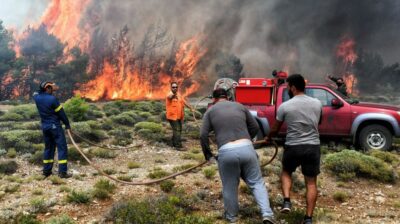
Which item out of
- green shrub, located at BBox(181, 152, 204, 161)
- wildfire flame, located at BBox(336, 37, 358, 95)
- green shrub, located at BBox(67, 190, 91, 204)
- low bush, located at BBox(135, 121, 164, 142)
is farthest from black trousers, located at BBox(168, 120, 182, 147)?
wildfire flame, located at BBox(336, 37, 358, 95)

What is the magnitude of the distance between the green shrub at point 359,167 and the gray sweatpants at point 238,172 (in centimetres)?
394

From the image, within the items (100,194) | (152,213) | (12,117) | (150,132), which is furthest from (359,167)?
(12,117)

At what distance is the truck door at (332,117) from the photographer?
1045cm

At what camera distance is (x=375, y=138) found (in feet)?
33.9

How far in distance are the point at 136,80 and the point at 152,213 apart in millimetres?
43158

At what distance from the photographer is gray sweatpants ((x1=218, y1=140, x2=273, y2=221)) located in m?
4.74

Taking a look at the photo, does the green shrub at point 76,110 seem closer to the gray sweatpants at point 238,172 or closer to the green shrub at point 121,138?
the green shrub at point 121,138

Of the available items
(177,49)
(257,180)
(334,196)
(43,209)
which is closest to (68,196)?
(43,209)

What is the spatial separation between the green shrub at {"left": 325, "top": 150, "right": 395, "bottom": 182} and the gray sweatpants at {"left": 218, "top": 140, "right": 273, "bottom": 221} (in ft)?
12.9

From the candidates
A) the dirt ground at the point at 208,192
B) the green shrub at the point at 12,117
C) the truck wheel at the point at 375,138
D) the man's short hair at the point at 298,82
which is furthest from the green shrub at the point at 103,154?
the green shrub at the point at 12,117

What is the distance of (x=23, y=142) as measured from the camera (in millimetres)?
11477

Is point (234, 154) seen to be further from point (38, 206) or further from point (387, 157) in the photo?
point (387, 157)

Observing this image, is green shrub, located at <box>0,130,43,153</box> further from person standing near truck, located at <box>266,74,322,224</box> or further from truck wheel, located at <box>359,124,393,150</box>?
truck wheel, located at <box>359,124,393,150</box>

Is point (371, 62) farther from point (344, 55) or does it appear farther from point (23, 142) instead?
point (23, 142)
